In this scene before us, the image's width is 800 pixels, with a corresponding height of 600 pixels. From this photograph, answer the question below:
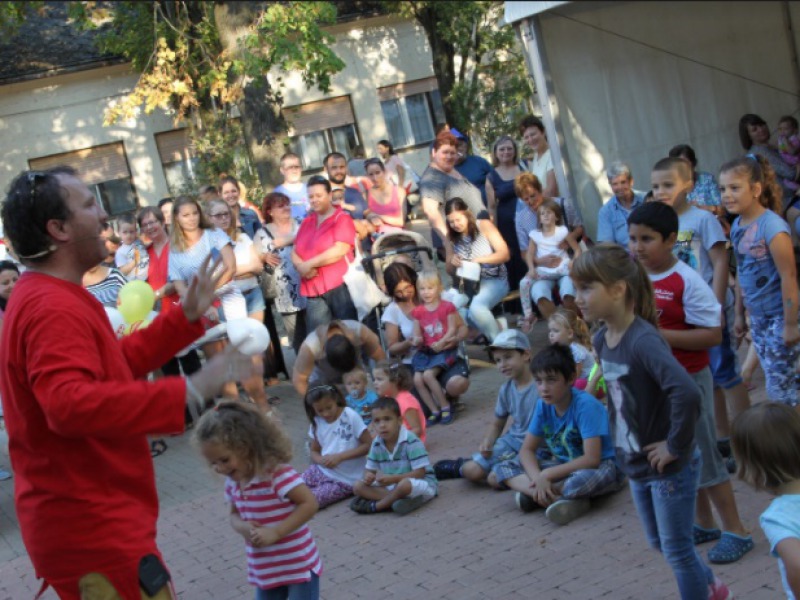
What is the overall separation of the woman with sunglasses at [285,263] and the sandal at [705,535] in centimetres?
579

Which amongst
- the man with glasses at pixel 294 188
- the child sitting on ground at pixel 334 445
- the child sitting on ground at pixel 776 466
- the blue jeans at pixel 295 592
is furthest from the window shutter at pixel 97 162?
the child sitting on ground at pixel 776 466

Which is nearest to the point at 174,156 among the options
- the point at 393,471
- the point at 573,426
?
the point at 393,471

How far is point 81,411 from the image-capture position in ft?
9.41

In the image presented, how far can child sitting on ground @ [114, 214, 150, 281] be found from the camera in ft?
34.6

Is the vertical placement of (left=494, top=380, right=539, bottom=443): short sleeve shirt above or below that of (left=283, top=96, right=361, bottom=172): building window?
below

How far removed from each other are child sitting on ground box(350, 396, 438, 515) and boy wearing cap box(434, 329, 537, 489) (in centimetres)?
33

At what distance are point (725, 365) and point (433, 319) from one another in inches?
130

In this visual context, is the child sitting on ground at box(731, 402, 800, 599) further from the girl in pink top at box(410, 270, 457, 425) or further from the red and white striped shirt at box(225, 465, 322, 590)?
the girl in pink top at box(410, 270, 457, 425)

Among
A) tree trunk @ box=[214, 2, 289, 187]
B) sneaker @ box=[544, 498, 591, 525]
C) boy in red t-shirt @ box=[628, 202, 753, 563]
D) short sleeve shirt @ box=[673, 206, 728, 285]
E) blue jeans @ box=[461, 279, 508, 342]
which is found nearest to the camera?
boy in red t-shirt @ box=[628, 202, 753, 563]

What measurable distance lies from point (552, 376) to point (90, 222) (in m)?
3.24

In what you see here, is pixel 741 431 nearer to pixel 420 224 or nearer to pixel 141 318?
pixel 141 318

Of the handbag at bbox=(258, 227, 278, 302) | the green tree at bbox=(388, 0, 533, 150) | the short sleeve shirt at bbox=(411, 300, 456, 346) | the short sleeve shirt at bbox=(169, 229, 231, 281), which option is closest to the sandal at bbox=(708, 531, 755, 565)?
the short sleeve shirt at bbox=(411, 300, 456, 346)

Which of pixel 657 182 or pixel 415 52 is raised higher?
pixel 415 52

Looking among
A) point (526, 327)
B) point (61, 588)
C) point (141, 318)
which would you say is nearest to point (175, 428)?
point (61, 588)
